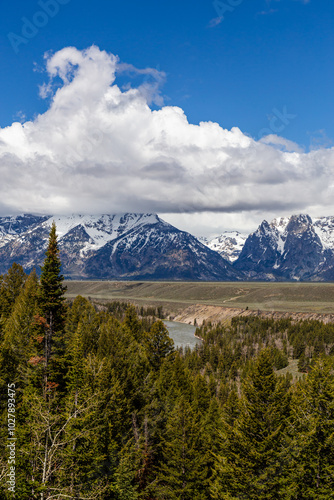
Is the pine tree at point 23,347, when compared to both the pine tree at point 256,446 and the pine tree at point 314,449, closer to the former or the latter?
the pine tree at point 256,446

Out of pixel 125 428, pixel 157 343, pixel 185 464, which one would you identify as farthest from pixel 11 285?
pixel 185 464

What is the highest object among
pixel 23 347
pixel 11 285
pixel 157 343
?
pixel 11 285

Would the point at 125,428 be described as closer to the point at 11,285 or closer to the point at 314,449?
the point at 314,449

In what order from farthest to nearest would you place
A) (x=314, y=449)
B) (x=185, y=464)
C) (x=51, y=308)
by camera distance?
(x=185, y=464), (x=51, y=308), (x=314, y=449)

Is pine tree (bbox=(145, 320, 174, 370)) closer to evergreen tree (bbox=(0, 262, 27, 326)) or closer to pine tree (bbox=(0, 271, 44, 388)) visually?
pine tree (bbox=(0, 271, 44, 388))

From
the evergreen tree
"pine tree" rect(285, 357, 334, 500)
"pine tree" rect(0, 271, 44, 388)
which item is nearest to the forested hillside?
"pine tree" rect(285, 357, 334, 500)

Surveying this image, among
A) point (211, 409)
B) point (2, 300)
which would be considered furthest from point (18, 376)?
point (2, 300)

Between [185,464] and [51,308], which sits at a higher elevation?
[51,308]

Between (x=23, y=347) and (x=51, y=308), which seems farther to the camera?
(x=23, y=347)

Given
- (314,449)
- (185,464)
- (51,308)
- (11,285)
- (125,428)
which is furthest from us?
(11,285)

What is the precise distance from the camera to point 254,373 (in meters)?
26.9

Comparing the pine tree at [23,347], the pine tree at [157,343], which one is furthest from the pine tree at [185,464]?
the pine tree at [157,343]

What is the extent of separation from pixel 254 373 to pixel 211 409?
24053 millimetres

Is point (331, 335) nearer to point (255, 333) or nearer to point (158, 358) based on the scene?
point (255, 333)
